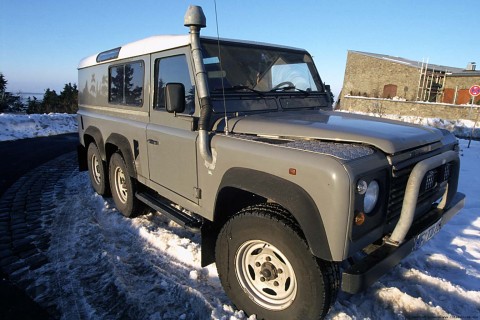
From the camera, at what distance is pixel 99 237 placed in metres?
4.10

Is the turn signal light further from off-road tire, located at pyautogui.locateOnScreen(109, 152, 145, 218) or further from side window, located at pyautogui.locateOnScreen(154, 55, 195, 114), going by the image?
off-road tire, located at pyautogui.locateOnScreen(109, 152, 145, 218)

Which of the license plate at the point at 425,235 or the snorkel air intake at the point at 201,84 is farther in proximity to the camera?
the snorkel air intake at the point at 201,84

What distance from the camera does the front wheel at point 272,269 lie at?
2262 mm

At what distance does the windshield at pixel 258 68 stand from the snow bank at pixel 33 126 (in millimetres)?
12164

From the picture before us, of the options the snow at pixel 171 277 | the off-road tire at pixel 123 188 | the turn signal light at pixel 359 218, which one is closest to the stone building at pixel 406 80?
the snow at pixel 171 277

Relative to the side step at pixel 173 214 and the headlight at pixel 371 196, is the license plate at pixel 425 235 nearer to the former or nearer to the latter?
the headlight at pixel 371 196

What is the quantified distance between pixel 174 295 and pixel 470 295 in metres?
2.60

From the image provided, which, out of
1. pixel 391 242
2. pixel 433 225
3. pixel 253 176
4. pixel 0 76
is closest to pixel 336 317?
pixel 391 242

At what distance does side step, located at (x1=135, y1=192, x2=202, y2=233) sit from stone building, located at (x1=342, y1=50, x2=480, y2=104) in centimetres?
2803

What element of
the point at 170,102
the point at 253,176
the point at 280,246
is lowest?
the point at 280,246

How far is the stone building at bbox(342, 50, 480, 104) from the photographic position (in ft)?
90.2

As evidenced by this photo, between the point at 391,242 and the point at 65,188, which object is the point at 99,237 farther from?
the point at 391,242

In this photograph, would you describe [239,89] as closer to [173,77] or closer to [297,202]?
[173,77]

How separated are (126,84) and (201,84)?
1.97 m
